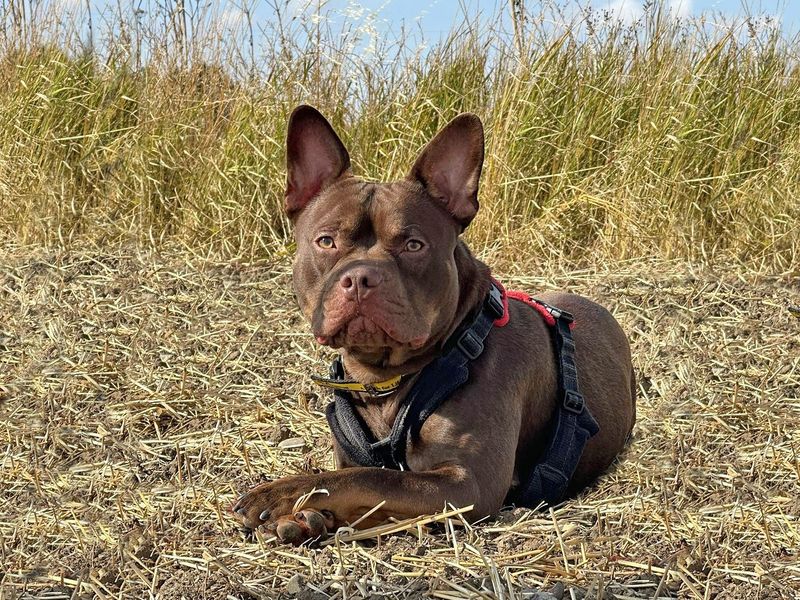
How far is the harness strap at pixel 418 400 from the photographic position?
3.37 meters

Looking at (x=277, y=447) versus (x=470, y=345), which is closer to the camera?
(x=470, y=345)

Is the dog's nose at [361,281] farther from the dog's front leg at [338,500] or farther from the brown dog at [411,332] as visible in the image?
the dog's front leg at [338,500]

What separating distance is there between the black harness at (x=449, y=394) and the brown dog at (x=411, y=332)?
0.03m

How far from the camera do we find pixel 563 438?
3787mm

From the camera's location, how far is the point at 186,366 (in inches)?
227

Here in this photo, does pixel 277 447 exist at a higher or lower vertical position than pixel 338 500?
lower

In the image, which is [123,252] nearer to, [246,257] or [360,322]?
[246,257]

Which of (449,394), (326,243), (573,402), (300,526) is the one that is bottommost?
(300,526)

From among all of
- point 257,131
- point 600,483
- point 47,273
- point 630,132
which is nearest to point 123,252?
point 47,273

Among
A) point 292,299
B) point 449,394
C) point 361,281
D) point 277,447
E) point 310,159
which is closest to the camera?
point 361,281

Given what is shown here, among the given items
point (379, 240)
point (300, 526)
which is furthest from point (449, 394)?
point (300, 526)

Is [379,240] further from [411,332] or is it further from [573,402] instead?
[573,402]

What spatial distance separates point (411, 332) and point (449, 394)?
29 centimetres

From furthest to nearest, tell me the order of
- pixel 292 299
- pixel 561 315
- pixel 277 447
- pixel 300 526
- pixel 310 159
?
pixel 292 299
pixel 277 447
pixel 561 315
pixel 310 159
pixel 300 526
